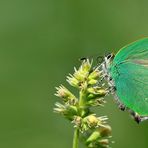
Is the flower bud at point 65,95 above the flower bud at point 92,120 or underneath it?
above

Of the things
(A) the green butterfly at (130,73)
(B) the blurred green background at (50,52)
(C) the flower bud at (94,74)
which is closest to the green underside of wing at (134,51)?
(A) the green butterfly at (130,73)

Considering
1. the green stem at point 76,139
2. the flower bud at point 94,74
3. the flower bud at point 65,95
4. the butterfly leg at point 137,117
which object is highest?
the flower bud at point 94,74

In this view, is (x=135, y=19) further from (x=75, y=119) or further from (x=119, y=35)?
(x=75, y=119)

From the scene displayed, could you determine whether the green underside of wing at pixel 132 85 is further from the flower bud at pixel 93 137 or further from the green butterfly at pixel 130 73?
the flower bud at pixel 93 137

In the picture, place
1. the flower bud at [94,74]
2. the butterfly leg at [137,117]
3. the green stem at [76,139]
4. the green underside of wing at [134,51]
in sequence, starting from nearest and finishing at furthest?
the green stem at [76,139], the flower bud at [94,74], the butterfly leg at [137,117], the green underside of wing at [134,51]

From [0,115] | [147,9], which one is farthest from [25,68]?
[147,9]

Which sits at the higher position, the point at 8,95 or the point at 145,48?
the point at 8,95

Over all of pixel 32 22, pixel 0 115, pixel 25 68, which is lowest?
pixel 0 115
